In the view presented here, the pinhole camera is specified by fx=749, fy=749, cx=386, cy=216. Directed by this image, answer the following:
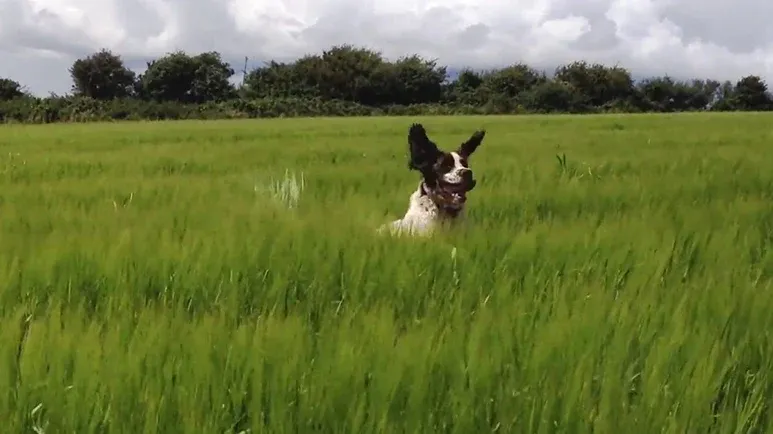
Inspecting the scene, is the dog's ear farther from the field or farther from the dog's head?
the field

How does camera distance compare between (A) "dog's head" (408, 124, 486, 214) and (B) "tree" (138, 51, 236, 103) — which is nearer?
(A) "dog's head" (408, 124, 486, 214)

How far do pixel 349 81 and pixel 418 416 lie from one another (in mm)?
60961

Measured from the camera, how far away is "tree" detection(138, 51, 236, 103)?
57625 millimetres

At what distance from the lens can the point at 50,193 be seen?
4879 millimetres

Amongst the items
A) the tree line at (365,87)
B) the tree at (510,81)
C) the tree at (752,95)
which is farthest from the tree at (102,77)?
the tree at (752,95)

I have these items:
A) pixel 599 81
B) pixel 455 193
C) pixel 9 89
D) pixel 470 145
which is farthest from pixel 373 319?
pixel 599 81

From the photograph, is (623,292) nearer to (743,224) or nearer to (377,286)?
(377,286)

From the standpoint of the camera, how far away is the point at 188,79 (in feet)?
192

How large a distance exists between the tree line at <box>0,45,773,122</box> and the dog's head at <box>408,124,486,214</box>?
151 feet

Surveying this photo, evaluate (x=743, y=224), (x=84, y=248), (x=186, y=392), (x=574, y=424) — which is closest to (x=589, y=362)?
(x=574, y=424)

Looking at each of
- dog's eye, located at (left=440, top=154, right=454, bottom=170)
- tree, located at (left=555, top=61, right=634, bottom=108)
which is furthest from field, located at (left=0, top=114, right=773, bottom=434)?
tree, located at (left=555, top=61, right=634, bottom=108)

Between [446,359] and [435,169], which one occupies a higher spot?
[435,169]

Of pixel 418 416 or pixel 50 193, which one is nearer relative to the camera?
pixel 418 416

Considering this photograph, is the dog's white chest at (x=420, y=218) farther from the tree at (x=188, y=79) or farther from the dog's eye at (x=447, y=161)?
the tree at (x=188, y=79)
